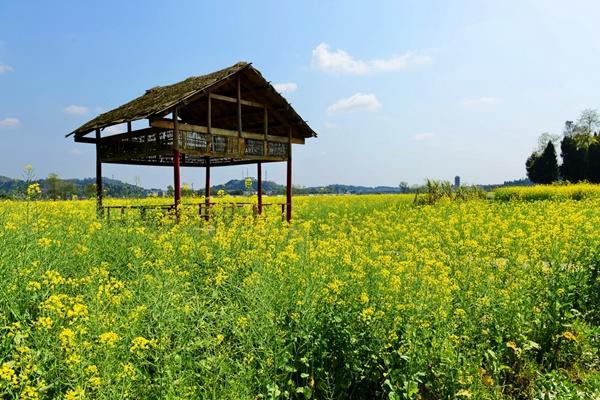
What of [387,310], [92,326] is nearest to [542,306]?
[387,310]

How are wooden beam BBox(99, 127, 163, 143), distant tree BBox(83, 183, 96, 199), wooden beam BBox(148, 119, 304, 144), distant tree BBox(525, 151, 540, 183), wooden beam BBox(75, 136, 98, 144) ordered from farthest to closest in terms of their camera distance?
distant tree BBox(525, 151, 540, 183)
wooden beam BBox(75, 136, 98, 144)
wooden beam BBox(99, 127, 163, 143)
wooden beam BBox(148, 119, 304, 144)
distant tree BBox(83, 183, 96, 199)

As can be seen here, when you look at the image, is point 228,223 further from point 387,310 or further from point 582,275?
point 582,275

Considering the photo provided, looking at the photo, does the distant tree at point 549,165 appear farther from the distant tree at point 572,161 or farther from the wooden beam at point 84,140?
the wooden beam at point 84,140

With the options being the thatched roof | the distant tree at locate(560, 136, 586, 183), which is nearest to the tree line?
the distant tree at locate(560, 136, 586, 183)

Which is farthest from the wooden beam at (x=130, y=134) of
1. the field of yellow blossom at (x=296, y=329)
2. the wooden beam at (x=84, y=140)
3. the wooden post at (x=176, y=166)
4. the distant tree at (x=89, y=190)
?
the field of yellow blossom at (x=296, y=329)

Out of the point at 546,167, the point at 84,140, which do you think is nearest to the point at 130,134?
the point at 84,140

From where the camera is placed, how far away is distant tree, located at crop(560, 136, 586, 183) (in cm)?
4694

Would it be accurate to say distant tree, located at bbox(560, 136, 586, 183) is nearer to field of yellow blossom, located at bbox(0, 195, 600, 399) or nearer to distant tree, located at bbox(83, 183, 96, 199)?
field of yellow blossom, located at bbox(0, 195, 600, 399)

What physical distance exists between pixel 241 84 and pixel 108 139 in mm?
4448

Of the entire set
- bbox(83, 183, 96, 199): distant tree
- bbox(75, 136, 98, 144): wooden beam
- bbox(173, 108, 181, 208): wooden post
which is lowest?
bbox(83, 183, 96, 199): distant tree

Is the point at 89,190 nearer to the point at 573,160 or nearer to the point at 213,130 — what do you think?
the point at 213,130

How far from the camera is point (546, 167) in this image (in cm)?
5175

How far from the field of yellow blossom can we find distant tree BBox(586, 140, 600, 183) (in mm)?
47302

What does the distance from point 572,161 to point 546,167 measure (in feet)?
11.2
